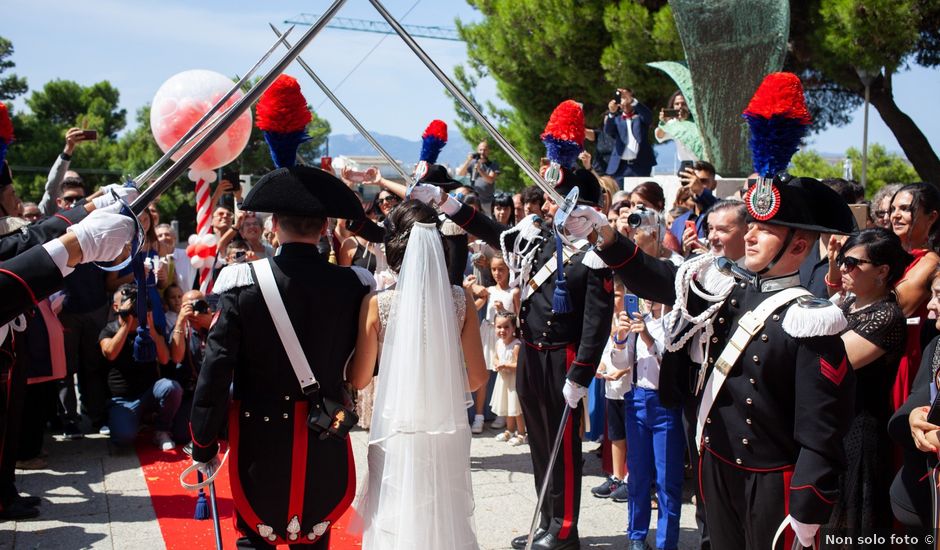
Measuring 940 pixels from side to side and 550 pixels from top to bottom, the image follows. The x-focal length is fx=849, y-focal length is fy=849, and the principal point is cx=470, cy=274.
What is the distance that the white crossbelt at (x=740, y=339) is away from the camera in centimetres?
298

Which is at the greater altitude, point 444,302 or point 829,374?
point 444,302

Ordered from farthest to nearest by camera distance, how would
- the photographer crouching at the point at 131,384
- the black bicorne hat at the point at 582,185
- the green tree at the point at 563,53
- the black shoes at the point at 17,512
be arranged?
the green tree at the point at 563,53 < the photographer crouching at the point at 131,384 < the black shoes at the point at 17,512 < the black bicorne hat at the point at 582,185

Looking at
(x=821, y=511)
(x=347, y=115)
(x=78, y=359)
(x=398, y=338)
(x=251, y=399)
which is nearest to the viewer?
(x=821, y=511)

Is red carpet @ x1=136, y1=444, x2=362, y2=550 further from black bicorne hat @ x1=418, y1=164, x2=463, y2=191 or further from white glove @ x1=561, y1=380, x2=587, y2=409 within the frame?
black bicorne hat @ x1=418, y1=164, x2=463, y2=191

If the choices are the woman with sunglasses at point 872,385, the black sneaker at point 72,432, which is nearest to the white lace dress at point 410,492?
the woman with sunglasses at point 872,385

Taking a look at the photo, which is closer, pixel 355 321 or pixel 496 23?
pixel 355 321

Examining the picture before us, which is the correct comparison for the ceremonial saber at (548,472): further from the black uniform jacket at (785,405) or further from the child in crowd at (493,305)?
the child in crowd at (493,305)

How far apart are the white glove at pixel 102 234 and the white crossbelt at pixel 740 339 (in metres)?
2.12

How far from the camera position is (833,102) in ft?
56.7

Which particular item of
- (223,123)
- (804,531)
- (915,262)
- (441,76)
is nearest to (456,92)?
(441,76)

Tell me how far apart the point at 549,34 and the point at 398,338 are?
14.1 m

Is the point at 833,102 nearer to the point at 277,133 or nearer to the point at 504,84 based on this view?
the point at 504,84

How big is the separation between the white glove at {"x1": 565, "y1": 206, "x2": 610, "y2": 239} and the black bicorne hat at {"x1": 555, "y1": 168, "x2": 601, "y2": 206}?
3.75 feet

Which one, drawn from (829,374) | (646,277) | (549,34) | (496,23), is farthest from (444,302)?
(496,23)
